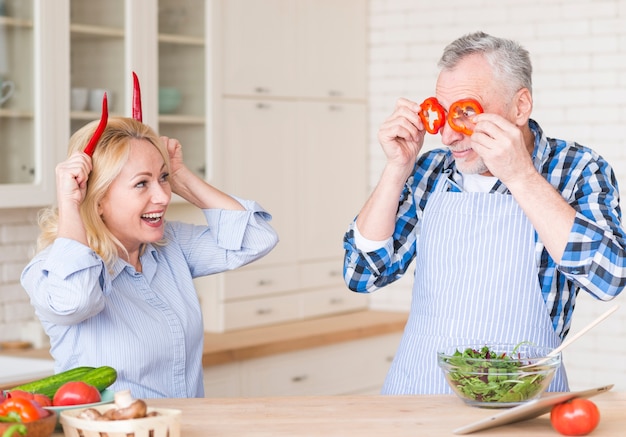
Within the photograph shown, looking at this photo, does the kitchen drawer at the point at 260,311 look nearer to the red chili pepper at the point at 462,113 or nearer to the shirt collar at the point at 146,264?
the shirt collar at the point at 146,264

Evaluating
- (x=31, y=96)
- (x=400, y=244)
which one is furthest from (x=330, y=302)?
(x=400, y=244)

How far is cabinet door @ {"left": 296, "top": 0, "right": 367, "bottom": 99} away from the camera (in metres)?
5.19

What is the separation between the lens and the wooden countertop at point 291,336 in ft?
14.4

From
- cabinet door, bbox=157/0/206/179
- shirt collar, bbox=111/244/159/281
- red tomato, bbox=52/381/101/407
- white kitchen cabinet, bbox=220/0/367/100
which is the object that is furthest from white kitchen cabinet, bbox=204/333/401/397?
red tomato, bbox=52/381/101/407

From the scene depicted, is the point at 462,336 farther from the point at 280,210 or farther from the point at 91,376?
the point at 280,210

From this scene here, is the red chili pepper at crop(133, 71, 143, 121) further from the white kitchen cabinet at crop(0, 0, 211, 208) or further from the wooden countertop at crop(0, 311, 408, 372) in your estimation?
the wooden countertop at crop(0, 311, 408, 372)

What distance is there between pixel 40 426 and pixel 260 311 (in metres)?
3.15

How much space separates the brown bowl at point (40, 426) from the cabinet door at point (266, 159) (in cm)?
293

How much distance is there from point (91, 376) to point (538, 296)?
1.16 meters

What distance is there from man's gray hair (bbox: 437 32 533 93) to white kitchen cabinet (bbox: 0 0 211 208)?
184 centimetres

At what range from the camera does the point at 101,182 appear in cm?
268

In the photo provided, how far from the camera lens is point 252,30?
4.90m

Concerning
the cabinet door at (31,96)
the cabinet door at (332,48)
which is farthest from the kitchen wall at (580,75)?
the cabinet door at (31,96)

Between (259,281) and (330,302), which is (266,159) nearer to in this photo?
(259,281)
